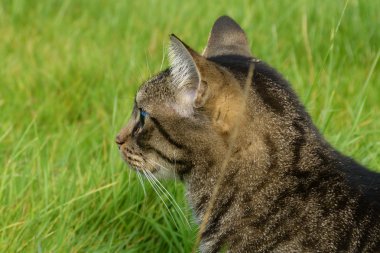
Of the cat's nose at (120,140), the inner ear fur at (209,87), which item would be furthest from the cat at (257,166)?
the cat's nose at (120,140)

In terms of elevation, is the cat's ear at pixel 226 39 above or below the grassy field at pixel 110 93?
above

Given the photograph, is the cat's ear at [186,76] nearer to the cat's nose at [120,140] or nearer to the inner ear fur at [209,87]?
the inner ear fur at [209,87]

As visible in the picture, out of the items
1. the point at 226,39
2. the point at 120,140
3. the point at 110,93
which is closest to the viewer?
the point at 120,140

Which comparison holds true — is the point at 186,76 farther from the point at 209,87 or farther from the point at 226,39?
the point at 226,39

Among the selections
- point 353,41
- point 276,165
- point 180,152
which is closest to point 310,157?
point 276,165

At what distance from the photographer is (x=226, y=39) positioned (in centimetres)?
335

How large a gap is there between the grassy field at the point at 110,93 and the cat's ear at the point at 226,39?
22 cm

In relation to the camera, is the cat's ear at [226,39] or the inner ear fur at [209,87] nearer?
the inner ear fur at [209,87]

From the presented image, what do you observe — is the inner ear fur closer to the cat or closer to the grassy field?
the cat

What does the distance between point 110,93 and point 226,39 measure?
1654 millimetres

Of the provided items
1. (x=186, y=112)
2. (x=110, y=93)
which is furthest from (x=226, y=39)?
(x=110, y=93)

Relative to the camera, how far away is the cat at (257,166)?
272 cm

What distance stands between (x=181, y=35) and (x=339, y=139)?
182 cm

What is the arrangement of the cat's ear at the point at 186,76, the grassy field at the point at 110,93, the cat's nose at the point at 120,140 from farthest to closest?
the grassy field at the point at 110,93 → the cat's nose at the point at 120,140 → the cat's ear at the point at 186,76
